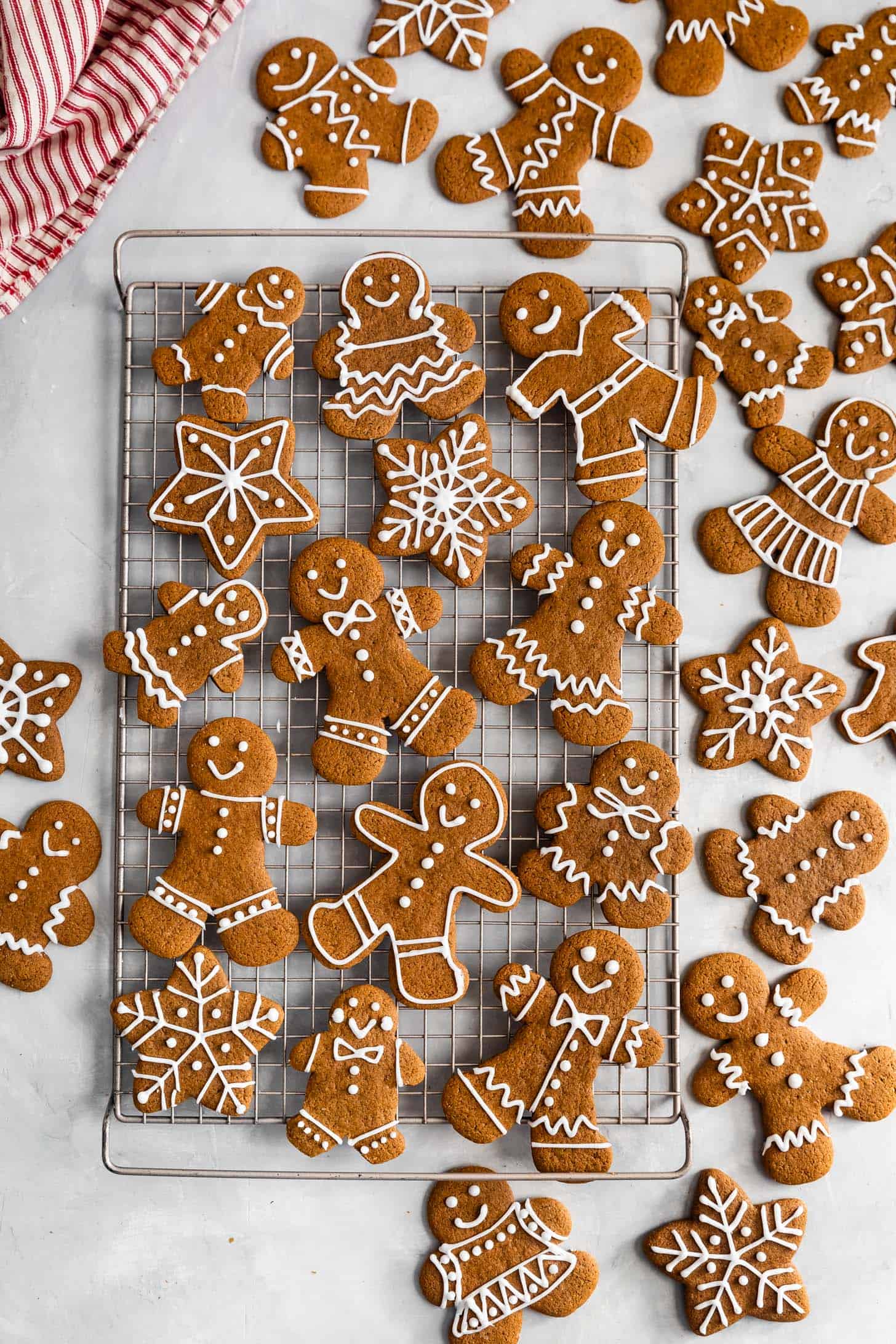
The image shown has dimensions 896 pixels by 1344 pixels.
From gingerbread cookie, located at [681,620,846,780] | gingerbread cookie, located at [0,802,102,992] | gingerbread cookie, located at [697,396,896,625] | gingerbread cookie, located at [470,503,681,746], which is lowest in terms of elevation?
gingerbread cookie, located at [0,802,102,992]

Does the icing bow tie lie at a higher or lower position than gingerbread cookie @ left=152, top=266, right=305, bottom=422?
lower

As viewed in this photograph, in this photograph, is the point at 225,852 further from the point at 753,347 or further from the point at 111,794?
the point at 753,347

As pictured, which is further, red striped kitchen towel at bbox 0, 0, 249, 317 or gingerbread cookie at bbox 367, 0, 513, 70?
gingerbread cookie at bbox 367, 0, 513, 70

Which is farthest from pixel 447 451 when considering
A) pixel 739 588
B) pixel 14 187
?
pixel 14 187

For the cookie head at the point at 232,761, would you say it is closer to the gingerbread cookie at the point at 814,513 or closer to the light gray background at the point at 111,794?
the light gray background at the point at 111,794

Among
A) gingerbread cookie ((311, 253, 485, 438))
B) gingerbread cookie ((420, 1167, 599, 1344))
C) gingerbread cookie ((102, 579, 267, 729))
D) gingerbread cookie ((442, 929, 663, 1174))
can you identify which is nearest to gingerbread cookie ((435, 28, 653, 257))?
gingerbread cookie ((311, 253, 485, 438))

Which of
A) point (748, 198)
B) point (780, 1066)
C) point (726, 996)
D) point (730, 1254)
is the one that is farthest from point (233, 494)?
point (730, 1254)

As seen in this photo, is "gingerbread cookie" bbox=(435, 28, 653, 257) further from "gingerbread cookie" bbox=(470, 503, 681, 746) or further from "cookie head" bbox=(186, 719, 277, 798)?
"cookie head" bbox=(186, 719, 277, 798)
